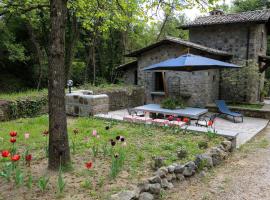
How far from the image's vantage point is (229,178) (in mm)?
4641

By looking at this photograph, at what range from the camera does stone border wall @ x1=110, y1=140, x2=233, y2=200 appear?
342 centimetres

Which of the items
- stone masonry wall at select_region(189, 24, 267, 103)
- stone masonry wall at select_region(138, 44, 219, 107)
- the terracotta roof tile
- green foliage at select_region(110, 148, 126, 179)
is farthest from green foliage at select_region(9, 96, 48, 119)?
the terracotta roof tile

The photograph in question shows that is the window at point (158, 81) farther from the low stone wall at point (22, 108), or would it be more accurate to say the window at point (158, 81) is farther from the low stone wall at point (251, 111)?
the low stone wall at point (22, 108)

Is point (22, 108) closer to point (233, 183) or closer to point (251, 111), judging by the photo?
point (233, 183)

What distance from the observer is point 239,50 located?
43.7 ft

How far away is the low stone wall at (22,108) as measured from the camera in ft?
24.6

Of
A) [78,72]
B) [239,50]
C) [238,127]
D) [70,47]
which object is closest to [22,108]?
[238,127]

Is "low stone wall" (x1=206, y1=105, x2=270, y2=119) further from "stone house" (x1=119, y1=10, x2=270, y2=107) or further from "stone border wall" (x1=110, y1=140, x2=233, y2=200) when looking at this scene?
"stone border wall" (x1=110, y1=140, x2=233, y2=200)

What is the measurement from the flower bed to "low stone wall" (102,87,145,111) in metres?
3.95

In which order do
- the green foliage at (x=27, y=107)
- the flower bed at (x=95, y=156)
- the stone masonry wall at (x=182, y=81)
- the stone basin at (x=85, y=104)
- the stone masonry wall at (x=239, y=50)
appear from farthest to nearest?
the stone masonry wall at (x=239, y=50) < the stone masonry wall at (x=182, y=81) < the stone basin at (x=85, y=104) < the green foliage at (x=27, y=107) < the flower bed at (x=95, y=156)

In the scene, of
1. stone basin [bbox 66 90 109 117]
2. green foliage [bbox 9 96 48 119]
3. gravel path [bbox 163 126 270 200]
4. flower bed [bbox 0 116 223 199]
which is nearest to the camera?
flower bed [bbox 0 116 223 199]

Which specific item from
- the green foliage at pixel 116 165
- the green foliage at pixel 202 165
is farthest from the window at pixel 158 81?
the green foliage at pixel 116 165

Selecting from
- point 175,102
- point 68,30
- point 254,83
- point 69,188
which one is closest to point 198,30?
point 254,83

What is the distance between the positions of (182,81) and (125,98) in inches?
117
